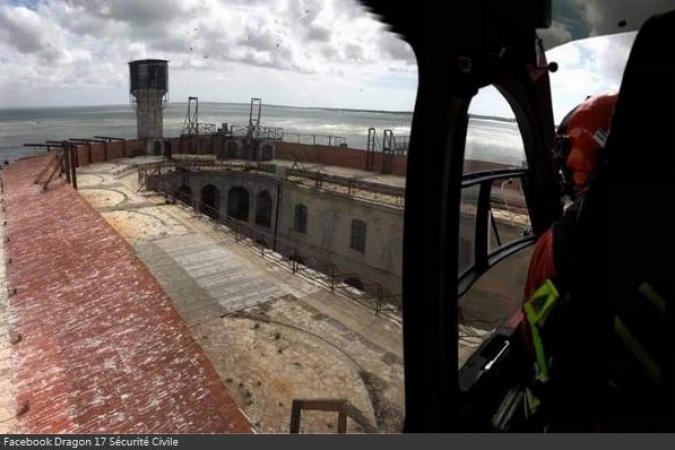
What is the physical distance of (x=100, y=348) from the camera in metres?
7.30

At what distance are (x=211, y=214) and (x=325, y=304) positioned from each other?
20.2m

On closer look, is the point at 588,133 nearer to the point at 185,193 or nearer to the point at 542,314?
the point at 542,314

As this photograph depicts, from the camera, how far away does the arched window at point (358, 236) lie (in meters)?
23.0

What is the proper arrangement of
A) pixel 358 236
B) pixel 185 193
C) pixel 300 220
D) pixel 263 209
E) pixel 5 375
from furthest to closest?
pixel 263 209, pixel 185 193, pixel 300 220, pixel 358 236, pixel 5 375

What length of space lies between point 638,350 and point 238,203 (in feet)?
102

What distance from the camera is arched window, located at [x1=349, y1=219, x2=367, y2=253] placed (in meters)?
23.0

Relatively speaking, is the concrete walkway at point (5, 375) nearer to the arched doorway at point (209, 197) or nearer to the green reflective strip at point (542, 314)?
the green reflective strip at point (542, 314)

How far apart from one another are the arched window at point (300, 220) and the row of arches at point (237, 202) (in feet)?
9.43

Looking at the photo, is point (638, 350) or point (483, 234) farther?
point (483, 234)

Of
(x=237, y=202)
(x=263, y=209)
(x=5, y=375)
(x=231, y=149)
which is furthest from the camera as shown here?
(x=231, y=149)

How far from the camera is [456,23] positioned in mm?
1806

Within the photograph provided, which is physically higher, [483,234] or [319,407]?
[483,234]

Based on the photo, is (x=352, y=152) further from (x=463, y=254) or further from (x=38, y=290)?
(x=463, y=254)

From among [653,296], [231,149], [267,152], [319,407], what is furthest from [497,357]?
[231,149]
